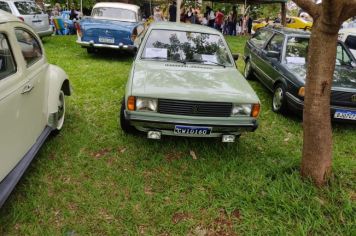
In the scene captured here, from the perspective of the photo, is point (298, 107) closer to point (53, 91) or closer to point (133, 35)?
point (53, 91)

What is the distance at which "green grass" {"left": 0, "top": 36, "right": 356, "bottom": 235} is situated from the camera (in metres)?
3.13

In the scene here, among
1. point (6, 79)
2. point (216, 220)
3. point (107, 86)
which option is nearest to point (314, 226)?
point (216, 220)

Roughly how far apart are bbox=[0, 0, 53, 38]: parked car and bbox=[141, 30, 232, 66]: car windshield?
7675mm

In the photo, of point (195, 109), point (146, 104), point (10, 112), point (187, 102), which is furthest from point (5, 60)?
point (195, 109)

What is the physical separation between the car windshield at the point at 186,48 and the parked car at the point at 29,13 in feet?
25.2

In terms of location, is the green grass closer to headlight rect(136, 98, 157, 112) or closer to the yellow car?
headlight rect(136, 98, 157, 112)

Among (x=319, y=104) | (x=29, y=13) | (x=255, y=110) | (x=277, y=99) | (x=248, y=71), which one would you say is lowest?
(x=277, y=99)

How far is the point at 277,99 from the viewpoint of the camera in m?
6.19

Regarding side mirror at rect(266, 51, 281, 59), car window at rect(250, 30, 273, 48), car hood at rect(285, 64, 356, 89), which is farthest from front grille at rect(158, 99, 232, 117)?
car window at rect(250, 30, 273, 48)

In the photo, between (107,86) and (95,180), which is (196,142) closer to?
(95,180)

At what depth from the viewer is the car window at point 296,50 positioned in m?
6.32

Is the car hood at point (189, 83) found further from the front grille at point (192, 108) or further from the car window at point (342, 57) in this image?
the car window at point (342, 57)

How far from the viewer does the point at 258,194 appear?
359 centimetres

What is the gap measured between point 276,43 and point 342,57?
4.37 feet
